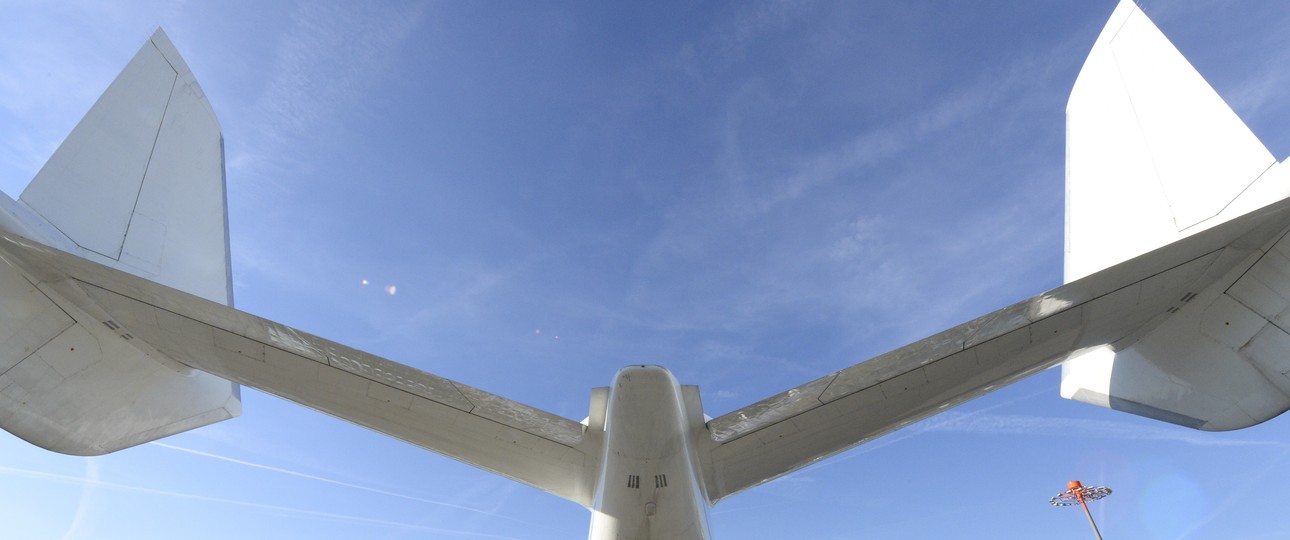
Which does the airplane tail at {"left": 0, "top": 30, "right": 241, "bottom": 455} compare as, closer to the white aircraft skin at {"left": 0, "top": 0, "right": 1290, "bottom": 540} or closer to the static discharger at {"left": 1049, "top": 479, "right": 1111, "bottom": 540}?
the white aircraft skin at {"left": 0, "top": 0, "right": 1290, "bottom": 540}

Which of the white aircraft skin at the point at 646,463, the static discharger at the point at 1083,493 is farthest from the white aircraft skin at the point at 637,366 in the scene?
the static discharger at the point at 1083,493

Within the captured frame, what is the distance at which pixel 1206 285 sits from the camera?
8336 mm

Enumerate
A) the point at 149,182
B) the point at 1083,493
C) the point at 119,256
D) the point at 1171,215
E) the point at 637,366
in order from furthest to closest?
1. the point at 1083,493
2. the point at 149,182
3. the point at 1171,215
4. the point at 119,256
5. the point at 637,366

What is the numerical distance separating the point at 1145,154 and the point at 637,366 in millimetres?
9637

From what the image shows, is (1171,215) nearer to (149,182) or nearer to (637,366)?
(637,366)

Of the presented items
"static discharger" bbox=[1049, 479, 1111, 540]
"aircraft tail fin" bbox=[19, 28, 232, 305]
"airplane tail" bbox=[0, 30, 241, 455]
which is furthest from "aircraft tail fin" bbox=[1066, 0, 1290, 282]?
"static discharger" bbox=[1049, 479, 1111, 540]

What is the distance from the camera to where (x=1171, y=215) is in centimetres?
988

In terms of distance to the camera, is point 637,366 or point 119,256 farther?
point 119,256

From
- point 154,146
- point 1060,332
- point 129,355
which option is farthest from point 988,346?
point 154,146

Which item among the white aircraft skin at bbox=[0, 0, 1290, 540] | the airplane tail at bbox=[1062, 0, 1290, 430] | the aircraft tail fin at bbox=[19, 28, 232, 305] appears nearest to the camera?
the white aircraft skin at bbox=[0, 0, 1290, 540]

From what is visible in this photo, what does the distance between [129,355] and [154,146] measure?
4187 mm

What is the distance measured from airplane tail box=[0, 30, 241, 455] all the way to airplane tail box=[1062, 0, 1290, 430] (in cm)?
1422

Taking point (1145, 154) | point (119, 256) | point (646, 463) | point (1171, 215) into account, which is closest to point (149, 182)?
point (119, 256)

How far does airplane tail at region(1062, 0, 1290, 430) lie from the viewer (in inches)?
327
